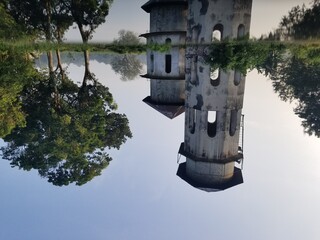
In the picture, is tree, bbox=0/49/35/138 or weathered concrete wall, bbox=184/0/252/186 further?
tree, bbox=0/49/35/138

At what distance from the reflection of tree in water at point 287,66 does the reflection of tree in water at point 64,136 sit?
8.10m

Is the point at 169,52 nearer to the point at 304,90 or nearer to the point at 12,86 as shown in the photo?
the point at 12,86

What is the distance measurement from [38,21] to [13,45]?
400 inches

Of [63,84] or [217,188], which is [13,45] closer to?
[63,84]

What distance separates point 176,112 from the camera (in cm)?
1838

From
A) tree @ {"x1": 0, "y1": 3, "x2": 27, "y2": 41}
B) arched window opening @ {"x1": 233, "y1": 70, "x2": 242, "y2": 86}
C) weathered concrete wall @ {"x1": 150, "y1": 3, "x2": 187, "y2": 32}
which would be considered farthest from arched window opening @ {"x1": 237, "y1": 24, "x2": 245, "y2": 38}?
tree @ {"x1": 0, "y1": 3, "x2": 27, "y2": 41}

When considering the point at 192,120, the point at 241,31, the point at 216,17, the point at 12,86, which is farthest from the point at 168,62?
the point at 12,86

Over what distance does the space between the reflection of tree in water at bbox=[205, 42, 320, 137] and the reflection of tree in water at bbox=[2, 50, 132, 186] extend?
26.6 feet

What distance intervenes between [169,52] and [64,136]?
1101cm

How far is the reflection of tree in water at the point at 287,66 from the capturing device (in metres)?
17.2

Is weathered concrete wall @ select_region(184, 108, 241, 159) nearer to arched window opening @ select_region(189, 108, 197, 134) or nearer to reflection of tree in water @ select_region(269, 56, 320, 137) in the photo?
arched window opening @ select_region(189, 108, 197, 134)

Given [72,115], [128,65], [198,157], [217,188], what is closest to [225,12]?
[198,157]

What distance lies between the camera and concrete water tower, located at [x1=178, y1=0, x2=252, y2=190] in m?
13.1

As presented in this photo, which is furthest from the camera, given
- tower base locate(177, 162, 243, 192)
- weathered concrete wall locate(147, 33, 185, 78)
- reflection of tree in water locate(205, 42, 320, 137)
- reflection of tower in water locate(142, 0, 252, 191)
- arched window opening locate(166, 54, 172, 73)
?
arched window opening locate(166, 54, 172, 73)
